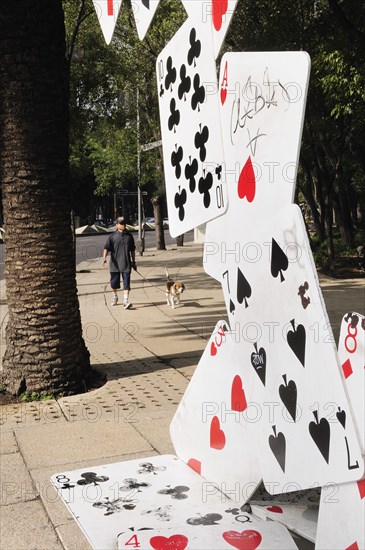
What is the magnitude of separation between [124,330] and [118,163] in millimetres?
19362

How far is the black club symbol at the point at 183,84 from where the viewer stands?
380 centimetres

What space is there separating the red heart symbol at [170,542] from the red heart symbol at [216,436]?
0.70 metres

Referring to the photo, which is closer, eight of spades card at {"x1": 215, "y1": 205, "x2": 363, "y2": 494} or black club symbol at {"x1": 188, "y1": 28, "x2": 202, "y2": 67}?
eight of spades card at {"x1": 215, "y1": 205, "x2": 363, "y2": 494}

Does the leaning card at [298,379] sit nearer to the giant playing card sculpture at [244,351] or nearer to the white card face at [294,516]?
the giant playing card sculpture at [244,351]

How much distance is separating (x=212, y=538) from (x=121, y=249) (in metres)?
10.3

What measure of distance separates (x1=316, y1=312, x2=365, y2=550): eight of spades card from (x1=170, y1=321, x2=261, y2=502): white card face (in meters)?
0.61

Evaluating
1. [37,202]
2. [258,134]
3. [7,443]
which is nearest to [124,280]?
[37,202]

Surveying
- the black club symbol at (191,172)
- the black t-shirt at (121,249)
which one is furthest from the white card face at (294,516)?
the black t-shirt at (121,249)

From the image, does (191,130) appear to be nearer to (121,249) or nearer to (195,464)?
(195,464)

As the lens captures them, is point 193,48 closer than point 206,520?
No

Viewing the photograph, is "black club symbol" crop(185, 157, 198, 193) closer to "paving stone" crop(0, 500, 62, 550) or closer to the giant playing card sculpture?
the giant playing card sculpture

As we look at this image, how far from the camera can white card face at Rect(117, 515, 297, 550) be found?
3.31 metres

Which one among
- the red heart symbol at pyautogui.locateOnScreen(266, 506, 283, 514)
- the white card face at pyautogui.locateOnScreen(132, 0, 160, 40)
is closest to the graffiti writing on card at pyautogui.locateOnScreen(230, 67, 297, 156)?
the white card face at pyautogui.locateOnScreen(132, 0, 160, 40)

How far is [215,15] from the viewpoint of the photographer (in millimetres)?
3494
